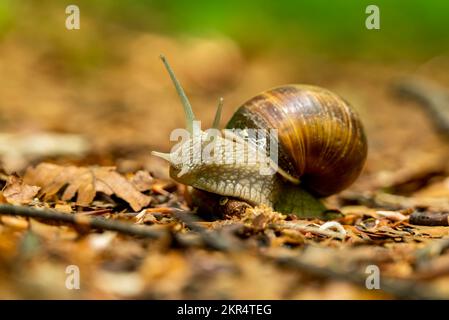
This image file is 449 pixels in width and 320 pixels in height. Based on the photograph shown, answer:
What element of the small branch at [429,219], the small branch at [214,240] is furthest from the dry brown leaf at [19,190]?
the small branch at [429,219]

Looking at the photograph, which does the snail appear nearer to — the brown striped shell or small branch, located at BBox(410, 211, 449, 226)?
the brown striped shell

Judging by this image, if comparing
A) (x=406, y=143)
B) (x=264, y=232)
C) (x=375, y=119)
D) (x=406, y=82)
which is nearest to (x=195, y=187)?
(x=264, y=232)

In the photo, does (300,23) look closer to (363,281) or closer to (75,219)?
(75,219)

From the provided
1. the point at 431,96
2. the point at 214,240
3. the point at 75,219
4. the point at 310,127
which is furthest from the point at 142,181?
the point at 431,96

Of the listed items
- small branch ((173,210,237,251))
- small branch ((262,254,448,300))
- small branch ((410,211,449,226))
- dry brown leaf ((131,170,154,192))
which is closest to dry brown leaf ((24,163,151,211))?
dry brown leaf ((131,170,154,192))

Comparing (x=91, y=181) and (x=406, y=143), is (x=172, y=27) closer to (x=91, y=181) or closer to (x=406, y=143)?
(x=406, y=143)

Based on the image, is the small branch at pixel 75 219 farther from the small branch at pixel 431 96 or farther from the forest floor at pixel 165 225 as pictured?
the small branch at pixel 431 96

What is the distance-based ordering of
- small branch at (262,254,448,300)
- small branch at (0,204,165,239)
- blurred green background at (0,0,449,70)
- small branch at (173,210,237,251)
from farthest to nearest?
blurred green background at (0,0,449,70) < small branch at (0,204,165,239) < small branch at (173,210,237,251) < small branch at (262,254,448,300)
